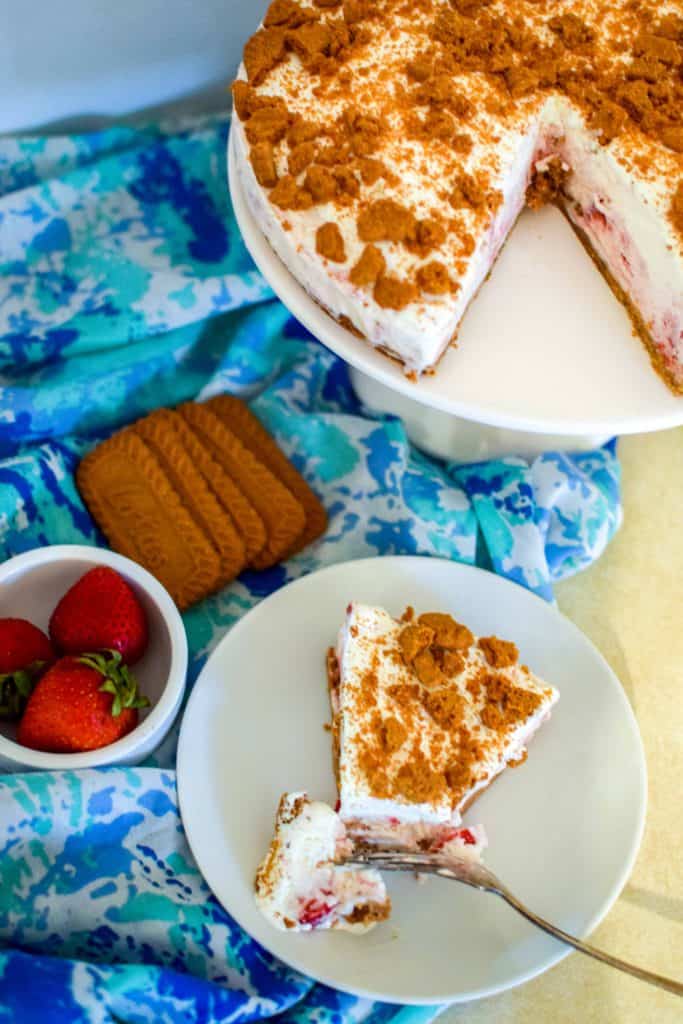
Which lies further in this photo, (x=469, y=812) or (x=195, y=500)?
(x=195, y=500)

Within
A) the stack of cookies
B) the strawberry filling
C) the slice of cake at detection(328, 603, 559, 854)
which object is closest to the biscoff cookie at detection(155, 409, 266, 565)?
the stack of cookies

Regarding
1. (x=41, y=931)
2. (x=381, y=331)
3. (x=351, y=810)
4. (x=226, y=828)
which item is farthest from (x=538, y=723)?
(x=41, y=931)

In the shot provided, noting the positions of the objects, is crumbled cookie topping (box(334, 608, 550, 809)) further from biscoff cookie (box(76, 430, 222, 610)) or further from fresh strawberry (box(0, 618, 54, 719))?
fresh strawberry (box(0, 618, 54, 719))

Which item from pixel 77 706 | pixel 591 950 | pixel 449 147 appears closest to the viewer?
pixel 591 950

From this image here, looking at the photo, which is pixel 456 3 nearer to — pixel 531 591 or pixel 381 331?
pixel 381 331

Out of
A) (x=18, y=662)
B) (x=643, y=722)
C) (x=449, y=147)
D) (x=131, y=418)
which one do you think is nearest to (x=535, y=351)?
(x=449, y=147)

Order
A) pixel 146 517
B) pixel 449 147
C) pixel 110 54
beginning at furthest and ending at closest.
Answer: pixel 110 54 < pixel 146 517 < pixel 449 147

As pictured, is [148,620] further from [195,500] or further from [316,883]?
[316,883]
